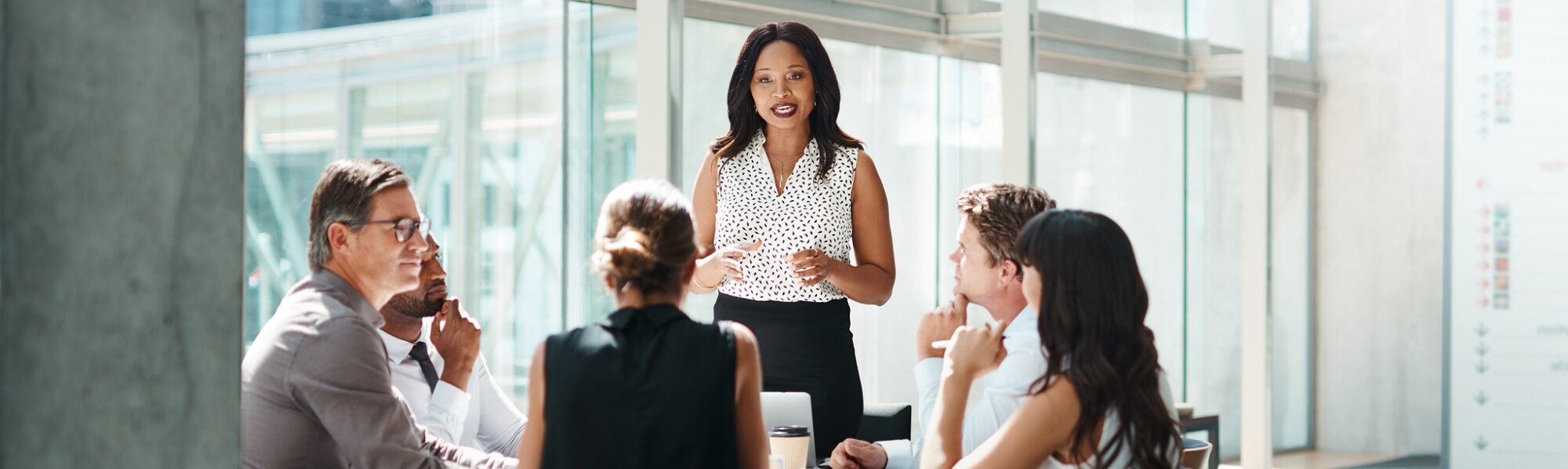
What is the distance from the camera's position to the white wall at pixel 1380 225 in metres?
7.12

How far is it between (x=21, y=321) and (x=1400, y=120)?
7.00 metres

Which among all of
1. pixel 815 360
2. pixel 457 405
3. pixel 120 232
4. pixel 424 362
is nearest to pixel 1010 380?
pixel 815 360

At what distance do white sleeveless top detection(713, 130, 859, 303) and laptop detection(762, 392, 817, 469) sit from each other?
1.46 ft

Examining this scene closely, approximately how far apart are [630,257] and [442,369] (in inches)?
36.3

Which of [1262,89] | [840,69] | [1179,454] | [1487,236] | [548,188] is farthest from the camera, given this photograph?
[1262,89]

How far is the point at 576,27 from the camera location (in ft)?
15.4

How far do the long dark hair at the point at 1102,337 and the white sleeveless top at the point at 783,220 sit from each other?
118cm

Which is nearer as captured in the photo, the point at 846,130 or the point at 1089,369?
the point at 1089,369

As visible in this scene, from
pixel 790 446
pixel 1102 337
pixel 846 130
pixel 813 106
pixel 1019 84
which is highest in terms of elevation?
pixel 1019 84

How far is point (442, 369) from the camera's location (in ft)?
8.96

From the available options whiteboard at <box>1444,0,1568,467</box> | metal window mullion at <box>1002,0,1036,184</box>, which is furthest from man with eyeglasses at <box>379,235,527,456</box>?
whiteboard at <box>1444,0,1568,467</box>

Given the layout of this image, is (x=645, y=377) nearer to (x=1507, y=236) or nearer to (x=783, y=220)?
(x=783, y=220)

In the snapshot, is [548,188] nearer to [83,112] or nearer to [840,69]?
[840,69]

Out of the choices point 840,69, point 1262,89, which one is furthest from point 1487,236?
point 840,69
